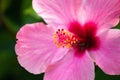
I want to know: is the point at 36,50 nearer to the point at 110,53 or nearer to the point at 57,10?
the point at 57,10

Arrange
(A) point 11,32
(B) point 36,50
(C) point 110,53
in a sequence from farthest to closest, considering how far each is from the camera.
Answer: (A) point 11,32 → (B) point 36,50 → (C) point 110,53

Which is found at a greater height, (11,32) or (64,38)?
(11,32)

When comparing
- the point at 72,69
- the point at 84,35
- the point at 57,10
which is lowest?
the point at 72,69

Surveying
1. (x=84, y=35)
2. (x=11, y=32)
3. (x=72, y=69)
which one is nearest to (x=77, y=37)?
(x=84, y=35)

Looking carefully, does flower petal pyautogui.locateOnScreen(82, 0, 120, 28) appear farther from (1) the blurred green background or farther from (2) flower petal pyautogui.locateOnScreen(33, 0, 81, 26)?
(1) the blurred green background

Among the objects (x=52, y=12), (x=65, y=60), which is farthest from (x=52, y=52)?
(x=52, y=12)

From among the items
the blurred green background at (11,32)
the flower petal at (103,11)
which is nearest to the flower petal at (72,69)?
the flower petal at (103,11)

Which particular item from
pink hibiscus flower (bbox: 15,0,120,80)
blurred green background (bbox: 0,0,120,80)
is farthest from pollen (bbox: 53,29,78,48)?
blurred green background (bbox: 0,0,120,80)

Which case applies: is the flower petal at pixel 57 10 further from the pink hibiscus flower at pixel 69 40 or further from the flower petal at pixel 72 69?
the flower petal at pixel 72 69
